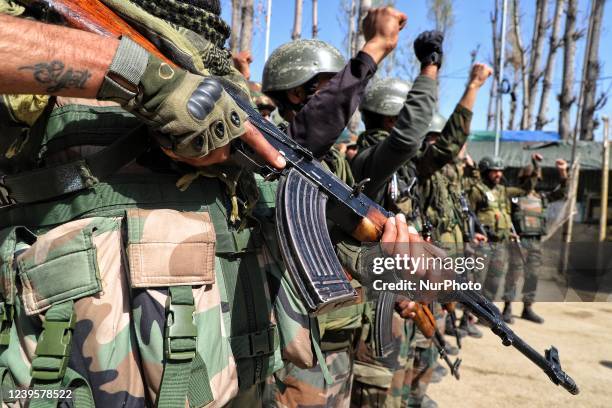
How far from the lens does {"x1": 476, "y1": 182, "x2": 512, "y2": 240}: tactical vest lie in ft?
24.1

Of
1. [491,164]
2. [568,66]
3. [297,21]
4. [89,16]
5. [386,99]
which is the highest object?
[297,21]

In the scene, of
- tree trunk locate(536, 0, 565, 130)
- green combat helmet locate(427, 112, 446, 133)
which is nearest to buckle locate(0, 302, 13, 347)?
green combat helmet locate(427, 112, 446, 133)

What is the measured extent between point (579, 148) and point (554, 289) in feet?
34.5

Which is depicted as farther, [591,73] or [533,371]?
[591,73]

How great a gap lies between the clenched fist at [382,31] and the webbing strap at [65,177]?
1.06 meters

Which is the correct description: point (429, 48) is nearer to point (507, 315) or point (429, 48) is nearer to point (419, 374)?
point (419, 374)

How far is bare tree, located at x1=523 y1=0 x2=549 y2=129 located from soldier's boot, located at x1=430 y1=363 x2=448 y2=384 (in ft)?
51.7

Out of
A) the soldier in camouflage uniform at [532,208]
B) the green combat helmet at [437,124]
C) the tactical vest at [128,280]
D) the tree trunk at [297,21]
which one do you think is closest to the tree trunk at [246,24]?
the tree trunk at [297,21]

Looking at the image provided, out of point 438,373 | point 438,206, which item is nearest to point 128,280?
point 438,206

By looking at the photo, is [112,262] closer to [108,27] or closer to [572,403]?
[108,27]

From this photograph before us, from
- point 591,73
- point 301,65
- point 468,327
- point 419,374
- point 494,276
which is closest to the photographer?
point 494,276

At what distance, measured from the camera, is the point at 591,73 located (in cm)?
1136

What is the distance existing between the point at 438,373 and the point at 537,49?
16.1 m

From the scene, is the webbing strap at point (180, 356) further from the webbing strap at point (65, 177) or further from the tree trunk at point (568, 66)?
the tree trunk at point (568, 66)
